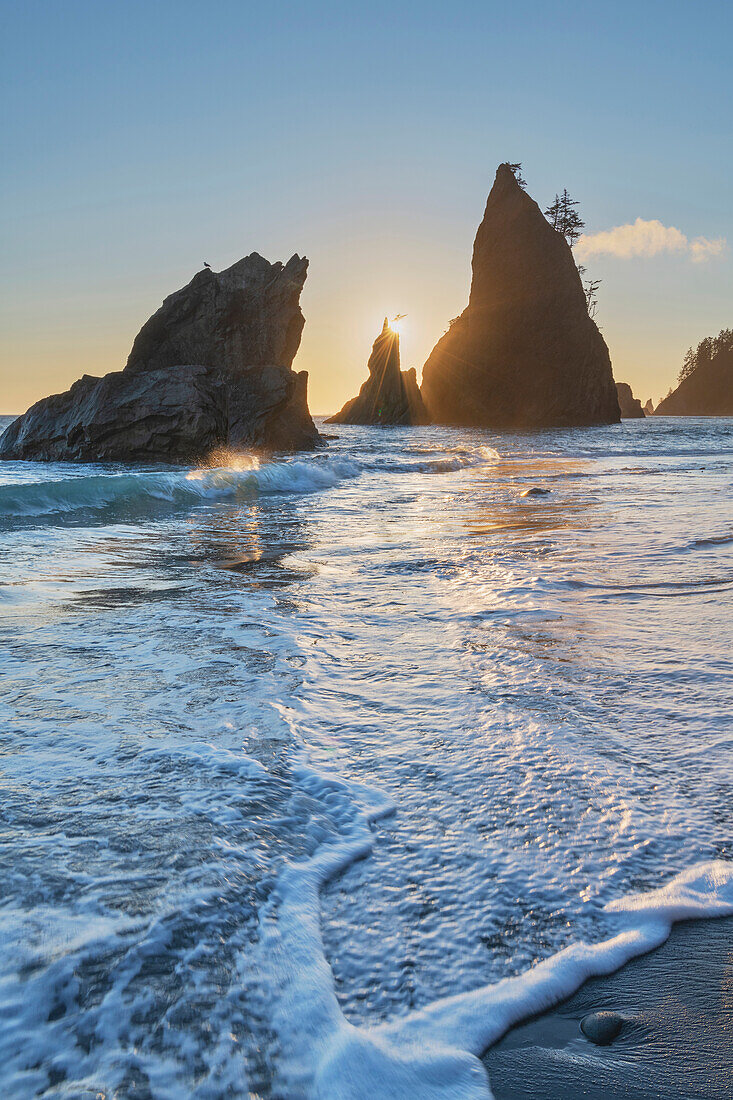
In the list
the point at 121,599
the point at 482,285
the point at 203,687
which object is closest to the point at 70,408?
the point at 121,599

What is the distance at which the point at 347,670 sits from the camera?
107 inches

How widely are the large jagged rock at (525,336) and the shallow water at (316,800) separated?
196ft

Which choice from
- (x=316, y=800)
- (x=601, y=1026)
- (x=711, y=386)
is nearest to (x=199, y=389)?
(x=316, y=800)

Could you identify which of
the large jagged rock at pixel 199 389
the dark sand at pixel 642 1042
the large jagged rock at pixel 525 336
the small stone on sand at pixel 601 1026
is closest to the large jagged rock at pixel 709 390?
the large jagged rock at pixel 525 336

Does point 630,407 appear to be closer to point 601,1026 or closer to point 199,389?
point 199,389

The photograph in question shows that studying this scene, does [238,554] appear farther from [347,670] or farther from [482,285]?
[482,285]

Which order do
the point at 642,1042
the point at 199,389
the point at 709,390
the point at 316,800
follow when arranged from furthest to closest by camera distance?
1. the point at 709,390
2. the point at 199,389
3. the point at 316,800
4. the point at 642,1042

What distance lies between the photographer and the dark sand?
1035mm

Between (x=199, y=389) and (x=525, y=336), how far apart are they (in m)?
53.3

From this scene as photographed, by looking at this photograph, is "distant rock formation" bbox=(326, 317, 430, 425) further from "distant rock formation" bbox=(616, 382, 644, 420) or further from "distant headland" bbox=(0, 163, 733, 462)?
"distant rock formation" bbox=(616, 382, 644, 420)

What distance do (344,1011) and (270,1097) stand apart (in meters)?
0.19

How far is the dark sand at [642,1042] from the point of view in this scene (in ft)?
3.40

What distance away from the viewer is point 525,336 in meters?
64.1

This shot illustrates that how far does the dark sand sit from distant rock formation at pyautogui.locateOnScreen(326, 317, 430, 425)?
6401 centimetres
